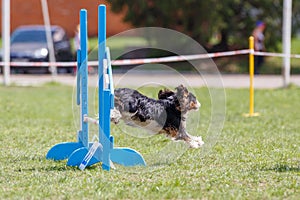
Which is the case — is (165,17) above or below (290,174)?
above

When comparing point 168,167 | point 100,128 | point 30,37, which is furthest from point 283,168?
point 30,37

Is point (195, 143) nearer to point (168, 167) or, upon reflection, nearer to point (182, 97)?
point (182, 97)

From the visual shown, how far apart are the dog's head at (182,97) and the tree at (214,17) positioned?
51.4ft

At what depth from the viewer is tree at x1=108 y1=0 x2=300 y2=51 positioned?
23312 mm

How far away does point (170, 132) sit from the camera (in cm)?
757

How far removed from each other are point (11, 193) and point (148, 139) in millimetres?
3733

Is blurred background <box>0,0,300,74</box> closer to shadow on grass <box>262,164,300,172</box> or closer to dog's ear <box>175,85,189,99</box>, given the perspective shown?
dog's ear <box>175,85,189,99</box>

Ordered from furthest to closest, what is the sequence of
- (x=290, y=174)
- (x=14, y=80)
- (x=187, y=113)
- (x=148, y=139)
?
(x=14, y=80) < (x=148, y=139) < (x=187, y=113) < (x=290, y=174)

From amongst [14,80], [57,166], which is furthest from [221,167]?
[14,80]

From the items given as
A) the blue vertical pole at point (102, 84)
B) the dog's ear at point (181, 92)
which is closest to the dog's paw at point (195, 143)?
the dog's ear at point (181, 92)

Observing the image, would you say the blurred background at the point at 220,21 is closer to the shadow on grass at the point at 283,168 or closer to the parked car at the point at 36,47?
the parked car at the point at 36,47

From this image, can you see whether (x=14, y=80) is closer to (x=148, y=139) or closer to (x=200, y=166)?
(x=148, y=139)

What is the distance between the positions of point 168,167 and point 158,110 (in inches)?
26.9

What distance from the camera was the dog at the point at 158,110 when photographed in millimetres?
7352
